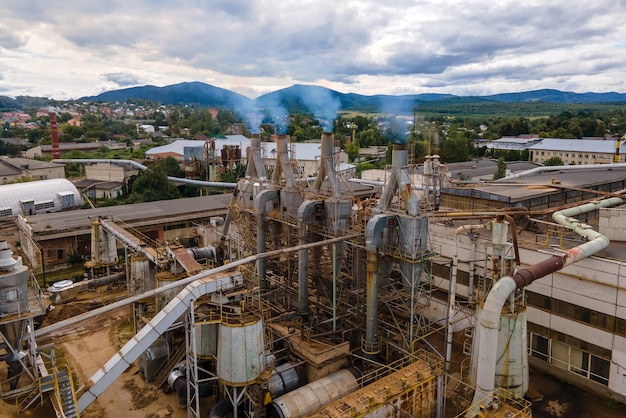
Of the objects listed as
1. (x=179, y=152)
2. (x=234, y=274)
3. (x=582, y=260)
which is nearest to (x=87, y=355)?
(x=234, y=274)

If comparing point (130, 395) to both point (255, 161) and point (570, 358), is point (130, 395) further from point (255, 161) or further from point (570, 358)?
point (570, 358)

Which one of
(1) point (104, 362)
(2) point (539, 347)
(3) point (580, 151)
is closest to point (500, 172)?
(2) point (539, 347)

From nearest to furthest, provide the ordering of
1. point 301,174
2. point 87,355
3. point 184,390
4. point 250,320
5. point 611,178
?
1. point 250,320
2. point 184,390
3. point 87,355
4. point 301,174
5. point 611,178

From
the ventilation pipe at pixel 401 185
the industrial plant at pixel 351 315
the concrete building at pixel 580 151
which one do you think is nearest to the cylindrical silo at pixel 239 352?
the industrial plant at pixel 351 315

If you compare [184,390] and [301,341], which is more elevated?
[301,341]

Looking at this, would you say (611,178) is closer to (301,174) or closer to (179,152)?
(301,174)
